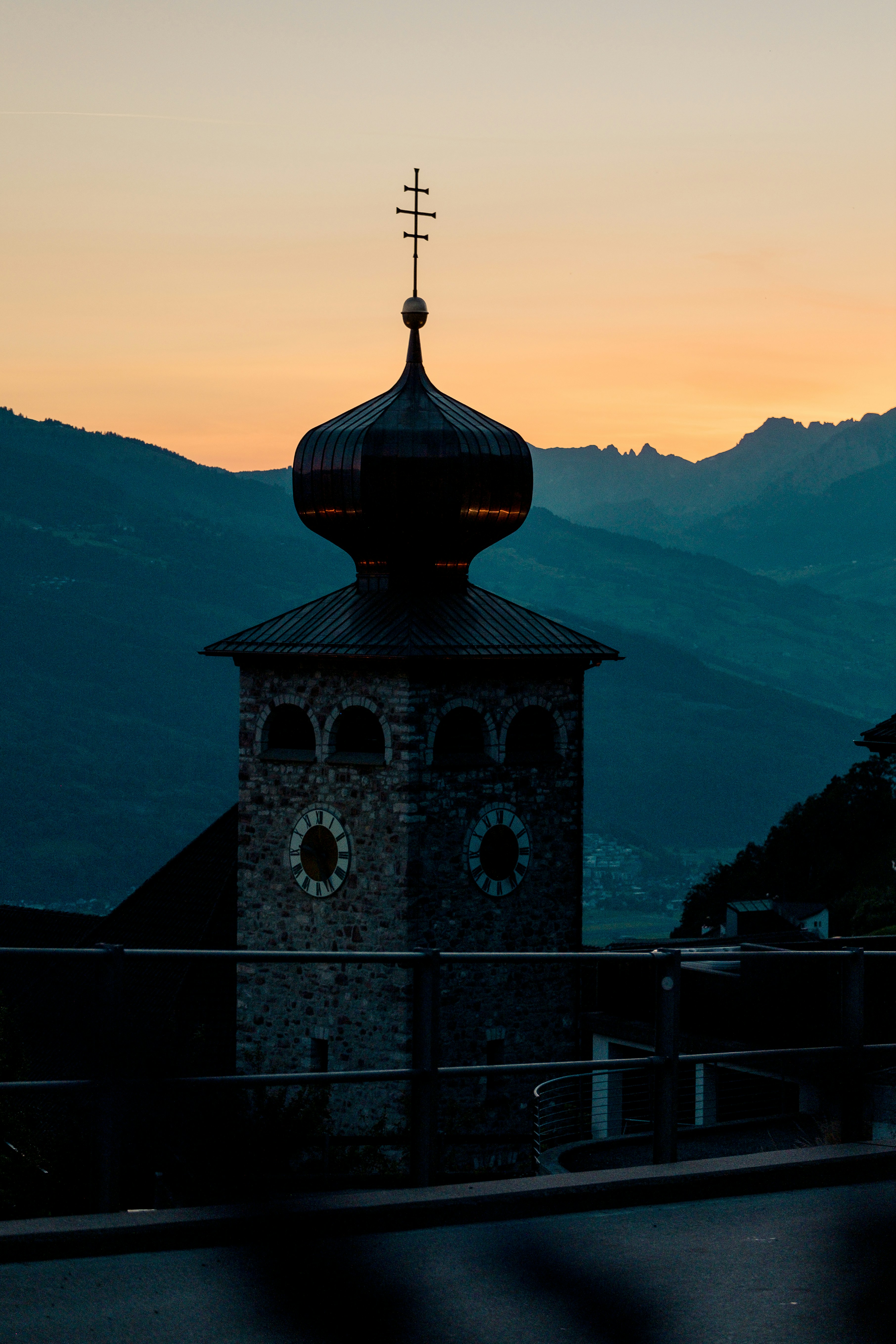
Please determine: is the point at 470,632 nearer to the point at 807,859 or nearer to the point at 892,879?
the point at 892,879

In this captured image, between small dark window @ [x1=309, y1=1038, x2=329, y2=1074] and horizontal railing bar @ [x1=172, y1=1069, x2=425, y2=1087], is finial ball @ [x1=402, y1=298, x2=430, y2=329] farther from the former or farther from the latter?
horizontal railing bar @ [x1=172, y1=1069, x2=425, y2=1087]

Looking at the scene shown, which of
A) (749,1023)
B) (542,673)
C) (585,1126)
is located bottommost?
(585,1126)

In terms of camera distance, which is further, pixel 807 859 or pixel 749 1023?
pixel 807 859

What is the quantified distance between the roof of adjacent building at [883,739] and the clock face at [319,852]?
732 cm

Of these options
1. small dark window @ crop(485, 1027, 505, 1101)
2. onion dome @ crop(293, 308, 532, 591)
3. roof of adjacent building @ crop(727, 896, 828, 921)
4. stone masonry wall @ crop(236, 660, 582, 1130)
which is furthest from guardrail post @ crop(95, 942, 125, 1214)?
roof of adjacent building @ crop(727, 896, 828, 921)

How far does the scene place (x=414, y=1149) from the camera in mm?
7809

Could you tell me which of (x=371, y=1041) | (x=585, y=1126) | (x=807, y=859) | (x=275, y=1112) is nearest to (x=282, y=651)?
(x=371, y=1041)

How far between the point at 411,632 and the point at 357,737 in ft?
5.49

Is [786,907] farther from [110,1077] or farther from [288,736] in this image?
[110,1077]

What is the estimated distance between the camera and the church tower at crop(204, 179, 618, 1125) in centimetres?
2588

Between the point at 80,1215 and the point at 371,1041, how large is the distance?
18.9m

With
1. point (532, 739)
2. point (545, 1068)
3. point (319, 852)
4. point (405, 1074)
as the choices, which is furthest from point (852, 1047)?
point (532, 739)

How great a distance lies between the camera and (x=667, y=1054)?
8227 millimetres

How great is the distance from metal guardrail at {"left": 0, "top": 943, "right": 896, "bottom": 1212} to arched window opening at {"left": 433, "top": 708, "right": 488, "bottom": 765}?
57.1 feet
